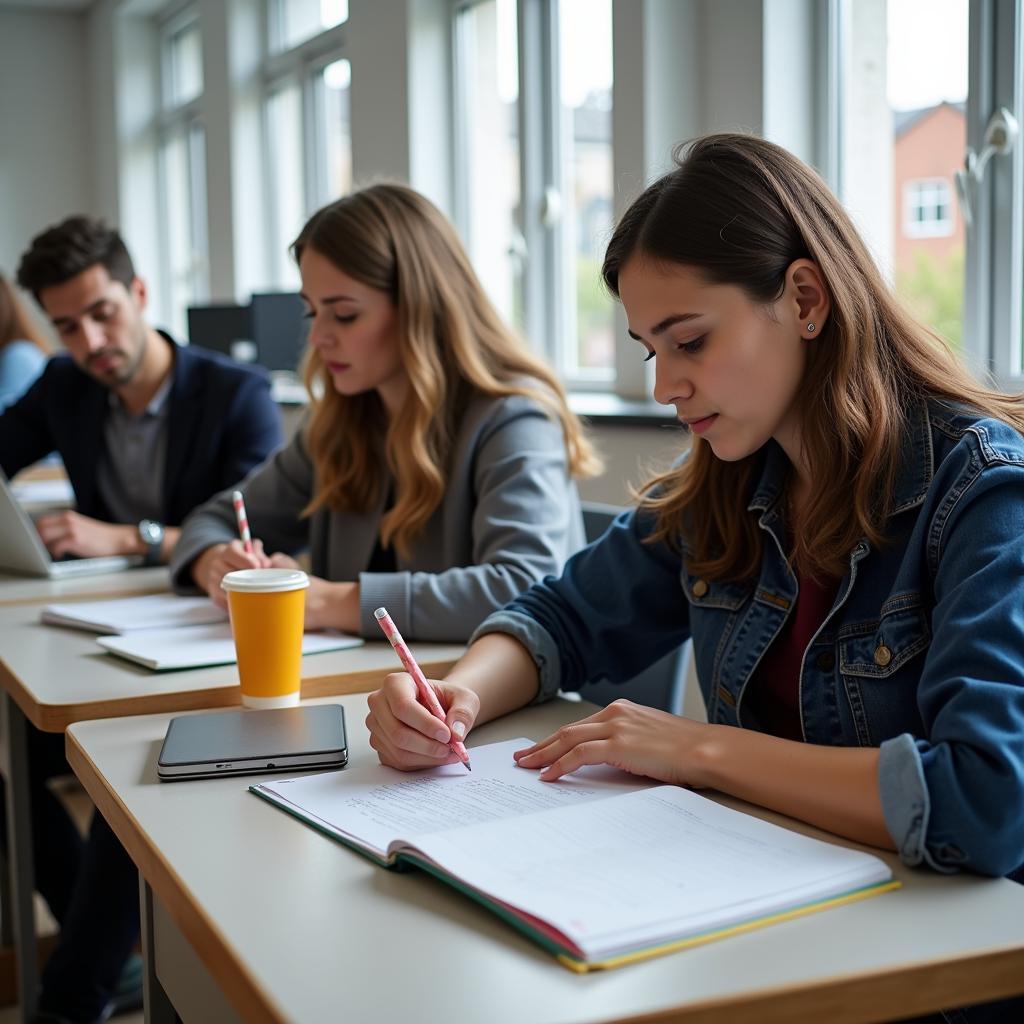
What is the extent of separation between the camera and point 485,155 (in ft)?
14.3

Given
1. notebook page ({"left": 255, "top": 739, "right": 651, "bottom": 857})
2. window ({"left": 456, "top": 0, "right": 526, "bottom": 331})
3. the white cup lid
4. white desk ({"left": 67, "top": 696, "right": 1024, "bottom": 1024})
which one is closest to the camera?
white desk ({"left": 67, "top": 696, "right": 1024, "bottom": 1024})

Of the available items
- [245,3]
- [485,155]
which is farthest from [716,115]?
[245,3]

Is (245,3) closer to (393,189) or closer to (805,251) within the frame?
(393,189)

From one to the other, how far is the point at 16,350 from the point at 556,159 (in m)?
1.94

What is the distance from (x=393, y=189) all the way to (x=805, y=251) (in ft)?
3.17

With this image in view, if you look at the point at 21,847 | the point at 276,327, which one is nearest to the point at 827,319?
the point at 21,847

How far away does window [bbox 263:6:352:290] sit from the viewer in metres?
5.36

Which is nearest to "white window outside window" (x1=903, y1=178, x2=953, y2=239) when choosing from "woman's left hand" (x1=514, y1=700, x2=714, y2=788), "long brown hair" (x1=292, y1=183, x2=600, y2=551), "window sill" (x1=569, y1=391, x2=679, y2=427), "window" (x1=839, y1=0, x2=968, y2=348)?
"window" (x1=839, y1=0, x2=968, y2=348)

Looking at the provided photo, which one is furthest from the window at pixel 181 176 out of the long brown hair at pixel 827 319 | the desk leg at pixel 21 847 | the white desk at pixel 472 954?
the white desk at pixel 472 954

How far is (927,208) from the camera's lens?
263 centimetres

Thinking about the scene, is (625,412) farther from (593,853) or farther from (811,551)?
(593,853)

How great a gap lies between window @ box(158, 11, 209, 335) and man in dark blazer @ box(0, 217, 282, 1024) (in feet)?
13.5

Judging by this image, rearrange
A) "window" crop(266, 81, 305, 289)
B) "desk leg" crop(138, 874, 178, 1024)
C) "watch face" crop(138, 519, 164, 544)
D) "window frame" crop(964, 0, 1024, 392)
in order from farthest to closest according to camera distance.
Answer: "window" crop(266, 81, 305, 289)
"window frame" crop(964, 0, 1024, 392)
"watch face" crop(138, 519, 164, 544)
"desk leg" crop(138, 874, 178, 1024)

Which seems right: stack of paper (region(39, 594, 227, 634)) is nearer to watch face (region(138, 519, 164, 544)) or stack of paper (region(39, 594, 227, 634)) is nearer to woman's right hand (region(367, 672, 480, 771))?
watch face (region(138, 519, 164, 544))
